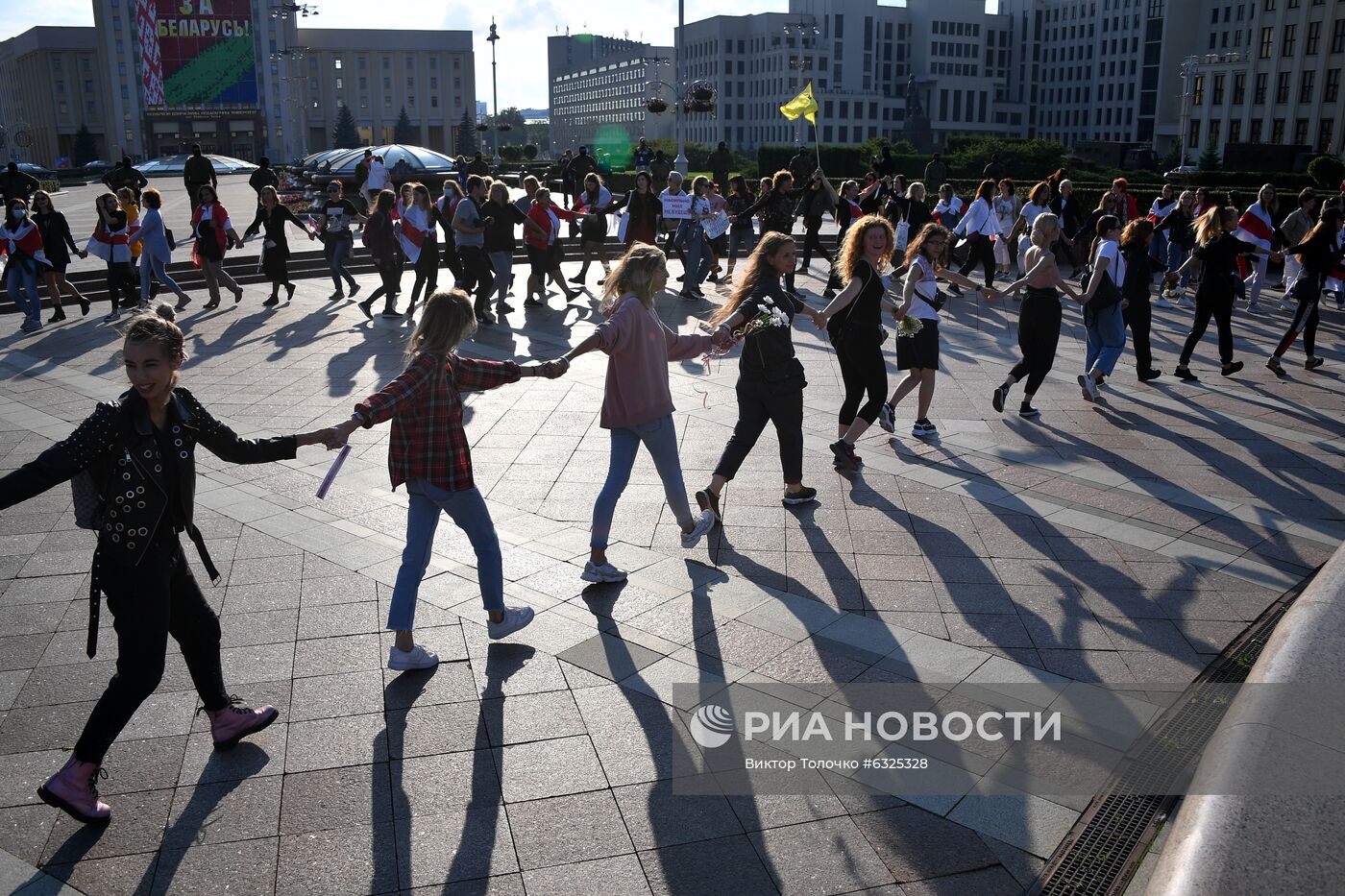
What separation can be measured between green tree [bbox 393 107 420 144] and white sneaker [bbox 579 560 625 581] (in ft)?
423

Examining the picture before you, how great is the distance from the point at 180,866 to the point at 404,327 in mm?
11184

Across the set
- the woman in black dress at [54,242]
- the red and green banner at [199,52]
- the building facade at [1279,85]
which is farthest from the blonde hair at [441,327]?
the red and green banner at [199,52]

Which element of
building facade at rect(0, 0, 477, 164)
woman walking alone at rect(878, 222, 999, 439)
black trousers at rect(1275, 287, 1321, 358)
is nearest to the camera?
woman walking alone at rect(878, 222, 999, 439)

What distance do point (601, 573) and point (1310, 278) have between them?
928 cm

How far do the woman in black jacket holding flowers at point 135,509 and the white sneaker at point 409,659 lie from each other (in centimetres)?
107

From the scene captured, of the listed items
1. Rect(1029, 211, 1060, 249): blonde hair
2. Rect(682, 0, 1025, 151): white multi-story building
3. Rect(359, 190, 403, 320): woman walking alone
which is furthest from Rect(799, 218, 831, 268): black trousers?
Rect(682, 0, 1025, 151): white multi-story building

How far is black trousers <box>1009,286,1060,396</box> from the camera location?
9398mm

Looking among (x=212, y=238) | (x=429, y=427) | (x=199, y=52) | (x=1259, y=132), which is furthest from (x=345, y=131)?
(x=429, y=427)

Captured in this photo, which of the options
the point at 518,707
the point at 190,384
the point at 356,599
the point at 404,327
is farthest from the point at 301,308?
the point at 518,707

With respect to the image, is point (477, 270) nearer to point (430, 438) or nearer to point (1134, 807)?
point (430, 438)

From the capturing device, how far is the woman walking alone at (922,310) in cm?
848

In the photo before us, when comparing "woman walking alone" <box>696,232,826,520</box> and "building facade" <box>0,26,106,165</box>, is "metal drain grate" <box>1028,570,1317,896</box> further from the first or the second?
"building facade" <box>0,26,106,165</box>

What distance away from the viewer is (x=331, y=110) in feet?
449

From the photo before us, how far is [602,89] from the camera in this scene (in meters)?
167
